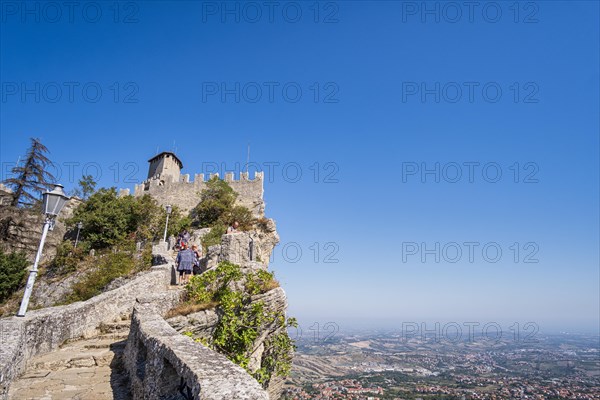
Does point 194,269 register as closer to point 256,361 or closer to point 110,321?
point 110,321

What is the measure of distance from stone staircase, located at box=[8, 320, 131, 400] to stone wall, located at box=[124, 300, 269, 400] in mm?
558

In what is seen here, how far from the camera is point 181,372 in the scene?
342cm

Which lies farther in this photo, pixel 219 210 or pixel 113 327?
pixel 219 210

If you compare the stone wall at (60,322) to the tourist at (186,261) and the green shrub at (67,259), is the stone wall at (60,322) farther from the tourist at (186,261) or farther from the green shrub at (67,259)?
the green shrub at (67,259)

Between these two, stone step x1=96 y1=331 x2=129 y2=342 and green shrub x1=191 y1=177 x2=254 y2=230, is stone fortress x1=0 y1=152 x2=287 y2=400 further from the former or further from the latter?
green shrub x1=191 y1=177 x2=254 y2=230

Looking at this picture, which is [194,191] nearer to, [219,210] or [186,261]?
[219,210]

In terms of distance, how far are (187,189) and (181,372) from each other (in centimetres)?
2702

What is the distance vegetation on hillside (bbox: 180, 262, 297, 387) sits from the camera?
8.41 metres

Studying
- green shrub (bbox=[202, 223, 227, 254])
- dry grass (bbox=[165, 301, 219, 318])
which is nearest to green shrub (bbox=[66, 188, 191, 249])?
green shrub (bbox=[202, 223, 227, 254])

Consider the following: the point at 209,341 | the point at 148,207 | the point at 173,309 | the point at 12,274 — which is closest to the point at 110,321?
the point at 173,309

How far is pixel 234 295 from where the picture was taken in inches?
352

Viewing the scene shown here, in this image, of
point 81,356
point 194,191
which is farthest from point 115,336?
point 194,191

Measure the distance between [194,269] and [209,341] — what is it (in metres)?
5.72

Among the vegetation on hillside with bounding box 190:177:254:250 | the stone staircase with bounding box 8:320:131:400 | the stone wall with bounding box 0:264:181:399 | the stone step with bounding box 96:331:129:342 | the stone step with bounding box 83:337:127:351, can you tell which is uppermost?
the vegetation on hillside with bounding box 190:177:254:250
